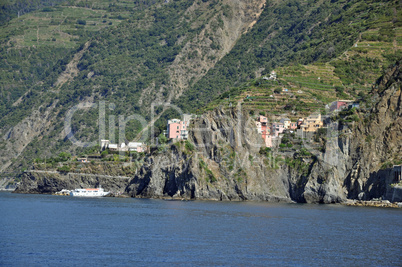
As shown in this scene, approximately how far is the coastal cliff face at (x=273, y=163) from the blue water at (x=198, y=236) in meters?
16.3

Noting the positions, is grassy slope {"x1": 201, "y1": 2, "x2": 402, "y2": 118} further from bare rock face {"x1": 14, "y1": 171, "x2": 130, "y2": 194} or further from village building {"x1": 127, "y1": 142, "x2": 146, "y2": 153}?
bare rock face {"x1": 14, "y1": 171, "x2": 130, "y2": 194}

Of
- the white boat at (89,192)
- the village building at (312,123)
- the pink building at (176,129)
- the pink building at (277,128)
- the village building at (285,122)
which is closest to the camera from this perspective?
the village building at (312,123)

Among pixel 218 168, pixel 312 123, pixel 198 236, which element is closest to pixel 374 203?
pixel 312 123

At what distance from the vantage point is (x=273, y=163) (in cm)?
11488

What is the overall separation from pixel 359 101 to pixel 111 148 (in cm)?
6038

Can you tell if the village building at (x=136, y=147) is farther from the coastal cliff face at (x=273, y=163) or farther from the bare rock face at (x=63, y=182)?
the coastal cliff face at (x=273, y=163)

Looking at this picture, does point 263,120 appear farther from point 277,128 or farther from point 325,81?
point 325,81

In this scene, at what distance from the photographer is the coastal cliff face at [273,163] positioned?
110812mm

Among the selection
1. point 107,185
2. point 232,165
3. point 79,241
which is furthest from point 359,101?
point 79,241

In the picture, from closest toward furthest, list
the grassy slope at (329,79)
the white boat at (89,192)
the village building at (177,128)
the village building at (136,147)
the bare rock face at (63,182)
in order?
the white boat at (89,192), the bare rock face at (63,182), the village building at (177,128), the grassy slope at (329,79), the village building at (136,147)

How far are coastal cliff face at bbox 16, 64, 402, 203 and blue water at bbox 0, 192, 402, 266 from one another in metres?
16.3

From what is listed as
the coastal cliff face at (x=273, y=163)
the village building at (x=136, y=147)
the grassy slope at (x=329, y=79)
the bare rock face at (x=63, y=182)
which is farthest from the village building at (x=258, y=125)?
the village building at (x=136, y=147)

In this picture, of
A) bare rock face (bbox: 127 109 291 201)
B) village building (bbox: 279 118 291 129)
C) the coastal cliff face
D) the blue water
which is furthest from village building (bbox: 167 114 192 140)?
the blue water

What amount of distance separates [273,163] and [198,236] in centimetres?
5357
